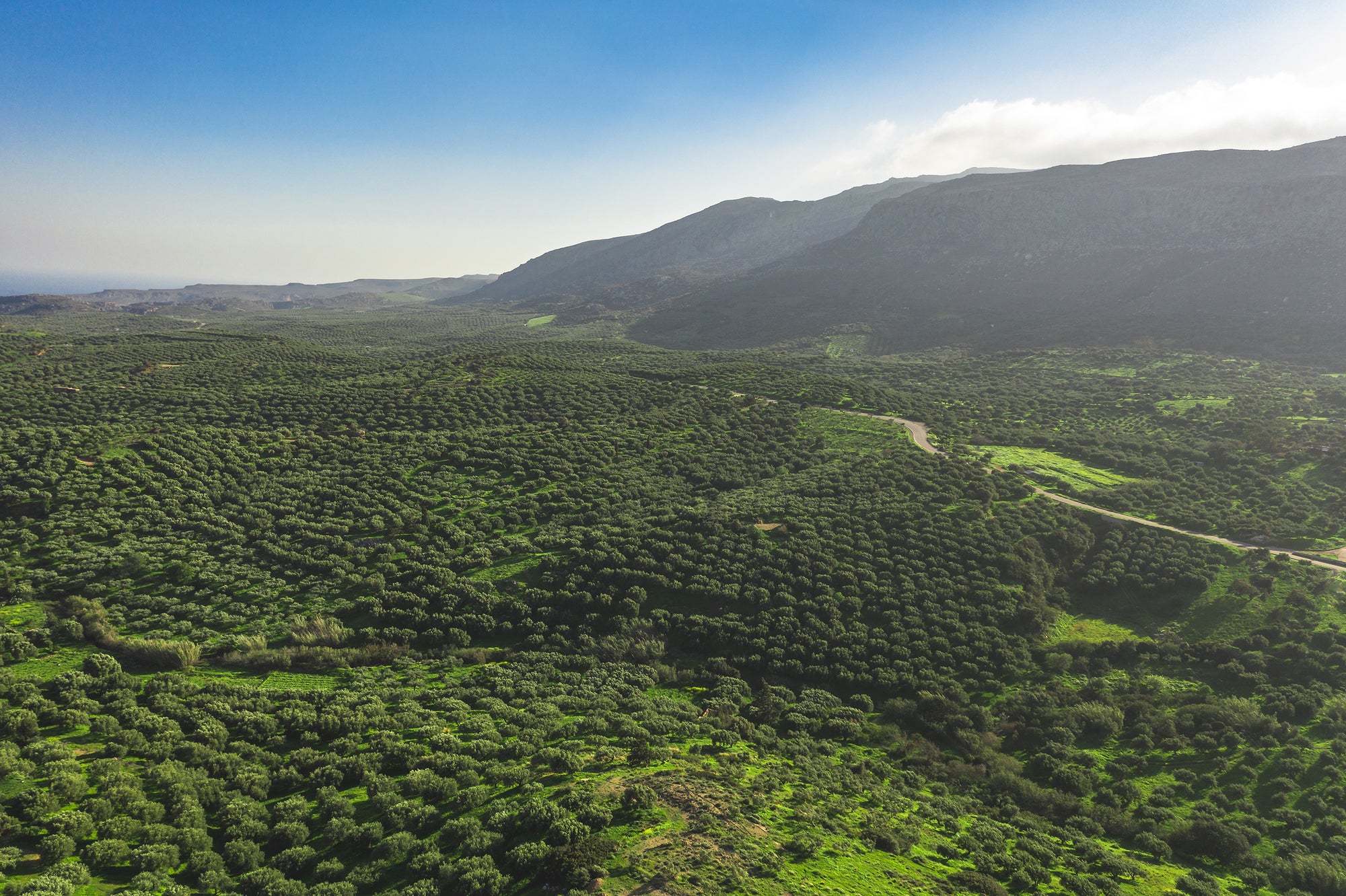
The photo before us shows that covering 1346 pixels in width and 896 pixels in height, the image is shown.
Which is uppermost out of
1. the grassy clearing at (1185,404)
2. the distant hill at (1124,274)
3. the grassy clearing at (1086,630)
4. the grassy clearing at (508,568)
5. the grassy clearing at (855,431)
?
the distant hill at (1124,274)

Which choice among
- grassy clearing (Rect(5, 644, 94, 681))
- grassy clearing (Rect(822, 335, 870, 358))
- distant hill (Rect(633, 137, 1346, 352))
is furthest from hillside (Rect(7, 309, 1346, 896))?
grassy clearing (Rect(822, 335, 870, 358))

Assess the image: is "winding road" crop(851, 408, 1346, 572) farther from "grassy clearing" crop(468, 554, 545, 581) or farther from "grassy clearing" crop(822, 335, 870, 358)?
"grassy clearing" crop(822, 335, 870, 358)

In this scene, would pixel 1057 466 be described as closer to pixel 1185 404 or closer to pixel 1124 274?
pixel 1185 404

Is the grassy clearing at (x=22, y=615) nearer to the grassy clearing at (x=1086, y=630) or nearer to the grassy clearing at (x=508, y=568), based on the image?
the grassy clearing at (x=508, y=568)

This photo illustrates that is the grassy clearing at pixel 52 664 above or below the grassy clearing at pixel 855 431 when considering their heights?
below

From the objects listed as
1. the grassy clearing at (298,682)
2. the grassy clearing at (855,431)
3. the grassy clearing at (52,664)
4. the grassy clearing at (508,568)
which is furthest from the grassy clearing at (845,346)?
the grassy clearing at (52,664)

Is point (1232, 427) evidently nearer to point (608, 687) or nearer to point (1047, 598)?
point (1047, 598)

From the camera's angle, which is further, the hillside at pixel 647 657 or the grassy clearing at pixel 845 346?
the grassy clearing at pixel 845 346
